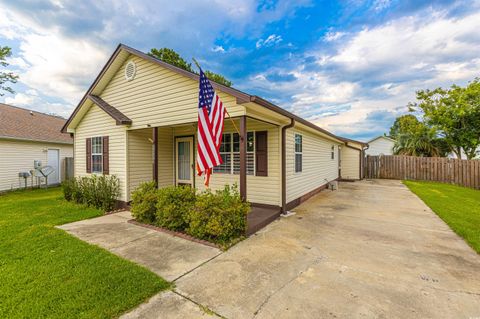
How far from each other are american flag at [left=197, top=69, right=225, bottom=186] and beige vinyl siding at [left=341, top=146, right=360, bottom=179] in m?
13.6

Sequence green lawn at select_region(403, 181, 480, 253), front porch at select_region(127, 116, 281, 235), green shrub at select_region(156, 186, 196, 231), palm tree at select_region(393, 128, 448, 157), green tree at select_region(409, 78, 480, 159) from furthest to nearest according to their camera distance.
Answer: palm tree at select_region(393, 128, 448, 157) → green tree at select_region(409, 78, 480, 159) → front porch at select_region(127, 116, 281, 235) → green shrub at select_region(156, 186, 196, 231) → green lawn at select_region(403, 181, 480, 253)

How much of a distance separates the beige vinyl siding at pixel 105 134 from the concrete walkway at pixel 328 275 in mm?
2535

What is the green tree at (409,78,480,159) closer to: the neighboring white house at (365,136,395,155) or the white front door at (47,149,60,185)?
the neighboring white house at (365,136,395,155)

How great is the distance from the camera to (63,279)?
→ 275 cm

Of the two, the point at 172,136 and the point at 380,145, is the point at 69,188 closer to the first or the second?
the point at 172,136

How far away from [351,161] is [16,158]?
20.4 meters

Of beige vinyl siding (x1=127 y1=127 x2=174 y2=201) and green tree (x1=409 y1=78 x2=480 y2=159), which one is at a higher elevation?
green tree (x1=409 y1=78 x2=480 y2=159)

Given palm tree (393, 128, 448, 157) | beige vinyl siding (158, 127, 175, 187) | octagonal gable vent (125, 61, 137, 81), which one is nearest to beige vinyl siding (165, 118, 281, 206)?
beige vinyl siding (158, 127, 175, 187)

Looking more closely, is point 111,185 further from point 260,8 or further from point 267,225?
point 260,8

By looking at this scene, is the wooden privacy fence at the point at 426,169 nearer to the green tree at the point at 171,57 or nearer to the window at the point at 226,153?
the window at the point at 226,153

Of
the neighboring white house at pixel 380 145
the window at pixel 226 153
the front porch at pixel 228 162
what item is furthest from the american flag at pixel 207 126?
the neighboring white house at pixel 380 145

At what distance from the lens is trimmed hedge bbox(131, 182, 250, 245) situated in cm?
411

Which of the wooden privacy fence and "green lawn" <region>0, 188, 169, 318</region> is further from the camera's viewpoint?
the wooden privacy fence

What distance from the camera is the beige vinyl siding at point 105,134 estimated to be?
7070 mm
